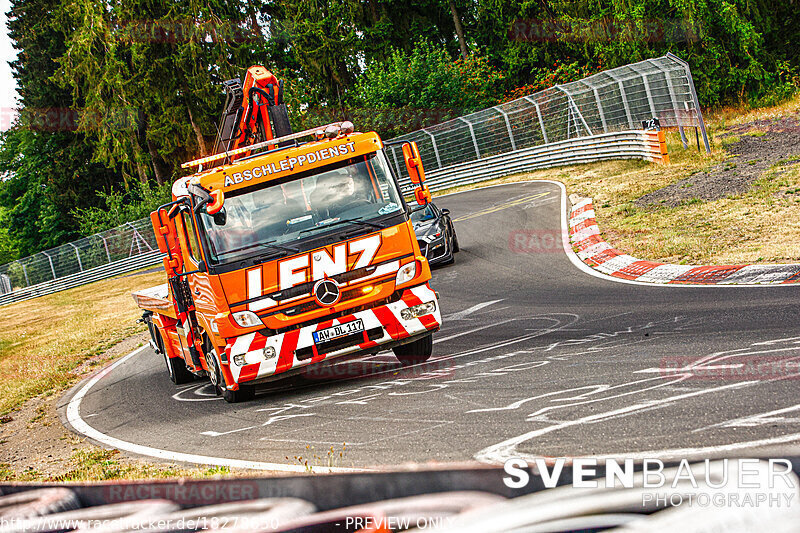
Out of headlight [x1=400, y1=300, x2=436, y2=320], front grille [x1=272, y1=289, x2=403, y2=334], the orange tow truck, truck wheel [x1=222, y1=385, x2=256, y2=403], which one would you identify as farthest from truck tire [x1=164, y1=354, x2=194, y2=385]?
headlight [x1=400, y1=300, x2=436, y2=320]

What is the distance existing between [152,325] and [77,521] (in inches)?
361

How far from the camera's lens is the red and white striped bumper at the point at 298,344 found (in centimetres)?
799

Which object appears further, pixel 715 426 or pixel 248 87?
pixel 248 87

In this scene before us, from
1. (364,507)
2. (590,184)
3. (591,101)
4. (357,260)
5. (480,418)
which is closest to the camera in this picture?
(364,507)

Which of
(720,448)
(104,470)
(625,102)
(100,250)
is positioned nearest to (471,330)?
(104,470)

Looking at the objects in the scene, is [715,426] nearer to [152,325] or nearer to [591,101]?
[152,325]

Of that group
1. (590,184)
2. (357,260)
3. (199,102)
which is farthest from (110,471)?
(199,102)

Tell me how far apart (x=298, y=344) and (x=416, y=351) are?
5.28 feet

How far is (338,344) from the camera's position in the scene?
809 centimetres

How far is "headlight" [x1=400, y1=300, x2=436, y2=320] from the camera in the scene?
8289 millimetres

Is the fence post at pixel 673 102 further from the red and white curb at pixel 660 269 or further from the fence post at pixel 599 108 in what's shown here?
the red and white curb at pixel 660 269

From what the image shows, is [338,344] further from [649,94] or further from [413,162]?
[649,94]

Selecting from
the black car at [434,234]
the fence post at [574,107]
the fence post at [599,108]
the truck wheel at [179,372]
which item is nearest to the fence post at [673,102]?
the fence post at [599,108]

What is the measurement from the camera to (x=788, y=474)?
266 cm
